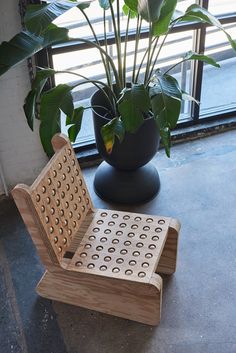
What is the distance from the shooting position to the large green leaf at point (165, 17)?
64.7 inches

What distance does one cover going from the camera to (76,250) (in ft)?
5.38

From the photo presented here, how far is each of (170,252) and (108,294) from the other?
0.35 m

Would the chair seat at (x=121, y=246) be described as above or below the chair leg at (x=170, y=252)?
above

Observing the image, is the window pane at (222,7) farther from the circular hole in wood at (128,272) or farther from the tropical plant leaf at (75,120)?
the circular hole in wood at (128,272)

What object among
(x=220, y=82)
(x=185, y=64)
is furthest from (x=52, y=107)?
(x=220, y=82)

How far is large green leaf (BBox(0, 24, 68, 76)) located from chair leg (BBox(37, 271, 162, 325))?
Result: 0.82m

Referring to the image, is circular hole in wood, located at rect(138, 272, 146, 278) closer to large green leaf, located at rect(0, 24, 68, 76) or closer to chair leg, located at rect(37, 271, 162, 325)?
chair leg, located at rect(37, 271, 162, 325)

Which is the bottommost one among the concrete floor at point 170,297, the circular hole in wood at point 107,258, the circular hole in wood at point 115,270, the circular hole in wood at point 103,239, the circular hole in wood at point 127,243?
the concrete floor at point 170,297

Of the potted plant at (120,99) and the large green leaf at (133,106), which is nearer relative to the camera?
the potted plant at (120,99)

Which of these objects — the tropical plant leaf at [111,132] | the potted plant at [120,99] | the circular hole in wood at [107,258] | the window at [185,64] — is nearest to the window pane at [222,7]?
the window at [185,64]

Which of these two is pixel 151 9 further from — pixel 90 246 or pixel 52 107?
pixel 90 246

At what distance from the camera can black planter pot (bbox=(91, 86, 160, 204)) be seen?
1.97m

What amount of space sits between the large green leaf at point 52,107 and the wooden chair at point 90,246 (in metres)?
0.07

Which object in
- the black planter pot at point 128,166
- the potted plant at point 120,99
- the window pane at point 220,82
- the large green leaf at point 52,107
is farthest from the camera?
the window pane at point 220,82
